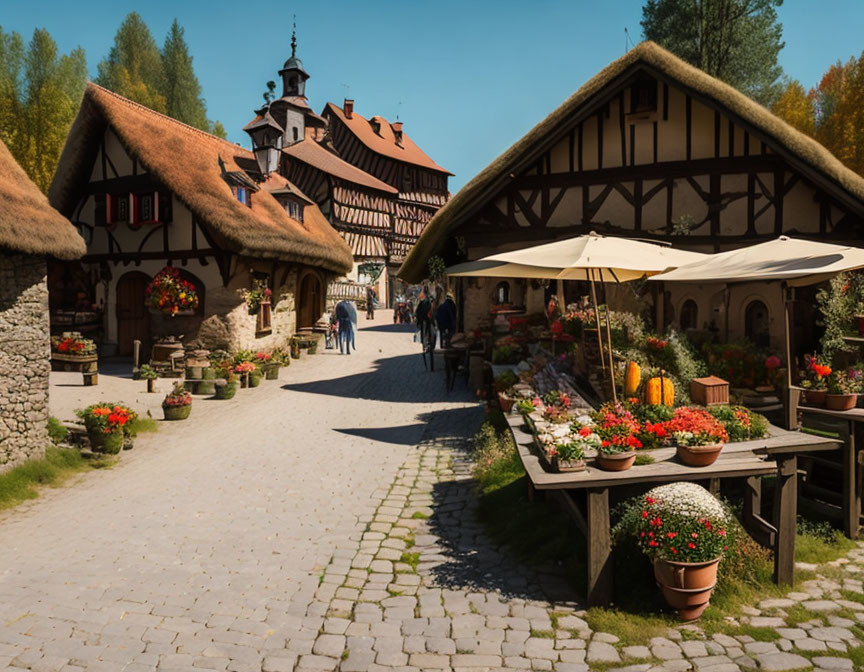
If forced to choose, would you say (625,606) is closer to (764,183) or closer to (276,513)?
(276,513)

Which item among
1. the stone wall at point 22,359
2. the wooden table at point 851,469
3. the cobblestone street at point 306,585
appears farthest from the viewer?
the stone wall at point 22,359

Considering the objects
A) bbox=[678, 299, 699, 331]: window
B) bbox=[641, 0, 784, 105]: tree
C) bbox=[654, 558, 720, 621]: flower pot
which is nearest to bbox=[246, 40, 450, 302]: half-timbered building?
bbox=[641, 0, 784, 105]: tree

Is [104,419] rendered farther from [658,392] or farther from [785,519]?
[785,519]

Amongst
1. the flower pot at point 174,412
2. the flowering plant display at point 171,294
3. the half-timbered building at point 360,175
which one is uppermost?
the half-timbered building at point 360,175

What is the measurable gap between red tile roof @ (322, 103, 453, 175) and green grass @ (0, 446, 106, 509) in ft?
111

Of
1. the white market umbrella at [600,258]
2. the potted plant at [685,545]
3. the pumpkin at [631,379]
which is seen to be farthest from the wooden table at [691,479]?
the pumpkin at [631,379]

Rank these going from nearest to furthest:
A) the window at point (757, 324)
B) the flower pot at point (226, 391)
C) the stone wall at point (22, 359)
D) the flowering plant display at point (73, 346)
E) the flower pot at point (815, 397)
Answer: the flower pot at point (815, 397)
the stone wall at point (22, 359)
the window at point (757, 324)
the flower pot at point (226, 391)
the flowering plant display at point (73, 346)

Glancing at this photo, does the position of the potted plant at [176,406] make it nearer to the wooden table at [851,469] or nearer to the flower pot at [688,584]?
the flower pot at [688,584]

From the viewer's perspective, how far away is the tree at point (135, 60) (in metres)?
37.4

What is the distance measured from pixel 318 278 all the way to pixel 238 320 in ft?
21.3

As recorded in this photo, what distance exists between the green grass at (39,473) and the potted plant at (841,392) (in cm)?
936

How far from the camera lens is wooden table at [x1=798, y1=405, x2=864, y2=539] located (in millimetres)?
6305

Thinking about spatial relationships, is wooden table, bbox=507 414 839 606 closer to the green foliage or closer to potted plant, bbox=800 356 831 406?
potted plant, bbox=800 356 831 406

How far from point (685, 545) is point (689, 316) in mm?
8972
